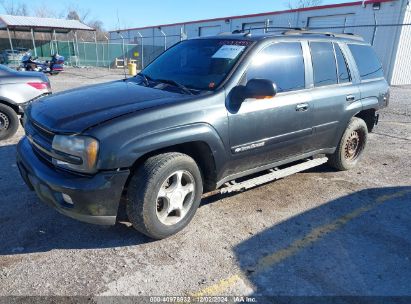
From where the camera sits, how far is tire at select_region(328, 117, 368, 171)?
5.04 m

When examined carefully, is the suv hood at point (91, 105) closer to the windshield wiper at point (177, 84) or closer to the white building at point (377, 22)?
the windshield wiper at point (177, 84)

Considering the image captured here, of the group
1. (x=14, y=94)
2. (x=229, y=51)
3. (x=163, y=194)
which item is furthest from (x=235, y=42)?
(x=14, y=94)

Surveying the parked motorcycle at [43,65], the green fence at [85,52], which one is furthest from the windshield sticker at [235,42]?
the green fence at [85,52]

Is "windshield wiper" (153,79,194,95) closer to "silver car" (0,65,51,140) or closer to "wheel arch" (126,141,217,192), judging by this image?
"wheel arch" (126,141,217,192)

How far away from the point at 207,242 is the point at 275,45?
7.35ft

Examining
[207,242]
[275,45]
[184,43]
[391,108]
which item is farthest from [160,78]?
[391,108]

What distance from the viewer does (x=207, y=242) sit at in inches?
132

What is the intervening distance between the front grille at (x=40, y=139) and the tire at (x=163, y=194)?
78cm

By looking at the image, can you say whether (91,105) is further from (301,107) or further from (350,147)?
(350,147)

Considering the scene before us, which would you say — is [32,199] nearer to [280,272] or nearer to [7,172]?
[7,172]

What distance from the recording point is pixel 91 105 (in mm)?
3195

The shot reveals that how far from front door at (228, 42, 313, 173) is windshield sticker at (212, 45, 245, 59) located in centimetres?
20

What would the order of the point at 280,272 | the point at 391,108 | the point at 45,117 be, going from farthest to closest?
1. the point at 391,108
2. the point at 45,117
3. the point at 280,272

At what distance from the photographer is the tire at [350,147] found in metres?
5.04
